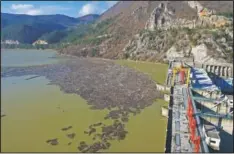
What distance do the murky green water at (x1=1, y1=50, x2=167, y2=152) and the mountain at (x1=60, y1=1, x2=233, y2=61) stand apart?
38949mm

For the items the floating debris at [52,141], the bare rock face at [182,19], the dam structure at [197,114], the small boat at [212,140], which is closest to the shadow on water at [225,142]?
the dam structure at [197,114]

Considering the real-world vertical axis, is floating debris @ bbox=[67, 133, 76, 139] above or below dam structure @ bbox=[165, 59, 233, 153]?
below

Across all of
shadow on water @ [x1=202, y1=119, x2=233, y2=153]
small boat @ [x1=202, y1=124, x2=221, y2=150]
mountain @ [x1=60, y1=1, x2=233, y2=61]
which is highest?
mountain @ [x1=60, y1=1, x2=233, y2=61]

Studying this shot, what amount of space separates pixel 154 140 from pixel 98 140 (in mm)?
4673

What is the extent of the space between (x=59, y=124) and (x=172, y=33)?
60.2 meters

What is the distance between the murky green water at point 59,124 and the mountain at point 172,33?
128 feet

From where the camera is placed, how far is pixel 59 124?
24.5m

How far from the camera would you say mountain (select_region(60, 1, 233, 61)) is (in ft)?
220

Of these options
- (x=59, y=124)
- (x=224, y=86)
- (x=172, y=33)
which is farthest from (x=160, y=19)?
(x=59, y=124)

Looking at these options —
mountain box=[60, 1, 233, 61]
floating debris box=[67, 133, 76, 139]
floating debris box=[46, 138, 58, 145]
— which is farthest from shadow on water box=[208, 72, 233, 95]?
floating debris box=[46, 138, 58, 145]

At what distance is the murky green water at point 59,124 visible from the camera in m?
19.3

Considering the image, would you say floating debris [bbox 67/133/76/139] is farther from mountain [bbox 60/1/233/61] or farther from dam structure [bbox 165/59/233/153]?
mountain [bbox 60/1/233/61]

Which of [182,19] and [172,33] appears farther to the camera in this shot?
[182,19]

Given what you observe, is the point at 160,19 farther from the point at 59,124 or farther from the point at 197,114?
the point at 59,124
